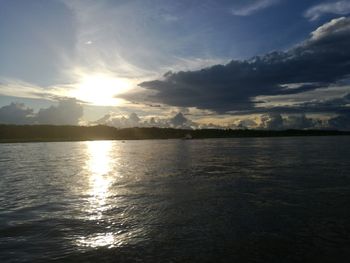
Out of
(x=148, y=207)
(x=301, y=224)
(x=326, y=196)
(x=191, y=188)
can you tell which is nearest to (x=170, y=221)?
(x=148, y=207)

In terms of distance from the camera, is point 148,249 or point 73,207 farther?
point 73,207

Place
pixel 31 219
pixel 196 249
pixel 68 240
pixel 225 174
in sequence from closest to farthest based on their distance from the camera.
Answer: pixel 196 249, pixel 68 240, pixel 31 219, pixel 225 174

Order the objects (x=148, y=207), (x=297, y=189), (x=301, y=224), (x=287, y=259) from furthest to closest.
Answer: (x=297, y=189) < (x=148, y=207) < (x=301, y=224) < (x=287, y=259)

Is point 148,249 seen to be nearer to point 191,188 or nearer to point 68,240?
point 68,240

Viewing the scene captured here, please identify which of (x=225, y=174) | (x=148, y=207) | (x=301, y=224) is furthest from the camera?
(x=225, y=174)

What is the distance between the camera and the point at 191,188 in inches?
1369

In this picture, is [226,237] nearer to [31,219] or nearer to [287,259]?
[287,259]

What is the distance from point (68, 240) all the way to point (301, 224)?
1401 cm

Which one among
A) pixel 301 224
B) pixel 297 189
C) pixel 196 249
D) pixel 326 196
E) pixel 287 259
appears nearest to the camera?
pixel 287 259

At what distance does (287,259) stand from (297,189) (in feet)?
63.4

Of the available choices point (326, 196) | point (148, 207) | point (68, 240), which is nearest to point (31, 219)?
point (68, 240)

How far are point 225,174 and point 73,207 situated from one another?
24.7 metres

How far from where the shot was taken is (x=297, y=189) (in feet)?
108

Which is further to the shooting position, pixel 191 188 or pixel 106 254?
pixel 191 188
